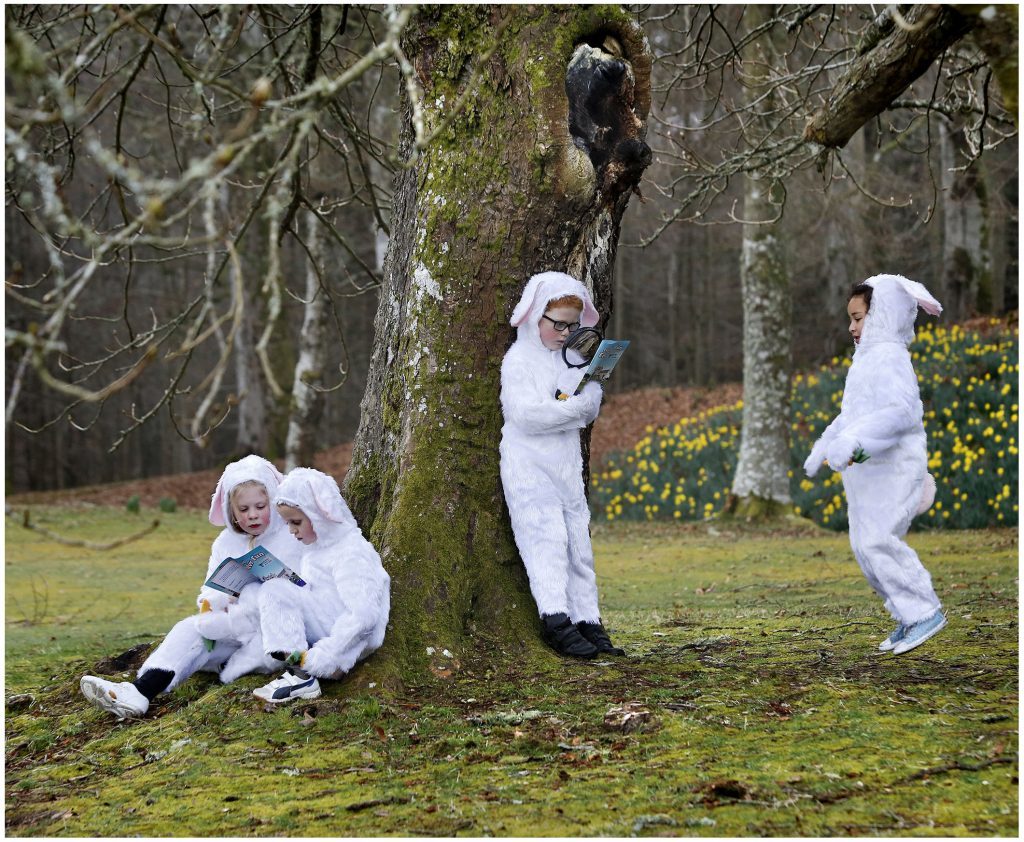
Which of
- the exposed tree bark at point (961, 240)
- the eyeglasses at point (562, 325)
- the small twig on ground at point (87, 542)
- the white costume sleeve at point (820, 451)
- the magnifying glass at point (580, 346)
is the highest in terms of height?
the exposed tree bark at point (961, 240)

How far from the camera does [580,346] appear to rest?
5.73 meters

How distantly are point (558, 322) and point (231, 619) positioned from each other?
2.09 m

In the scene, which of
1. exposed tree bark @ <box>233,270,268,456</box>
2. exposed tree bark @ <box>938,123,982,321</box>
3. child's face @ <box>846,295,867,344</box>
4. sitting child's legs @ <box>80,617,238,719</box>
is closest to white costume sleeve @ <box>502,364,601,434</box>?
child's face @ <box>846,295,867,344</box>

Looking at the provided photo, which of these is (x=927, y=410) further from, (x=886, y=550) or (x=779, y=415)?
(x=886, y=550)

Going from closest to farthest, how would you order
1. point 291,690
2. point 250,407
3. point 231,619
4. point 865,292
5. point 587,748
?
point 587,748
point 291,690
point 231,619
point 865,292
point 250,407

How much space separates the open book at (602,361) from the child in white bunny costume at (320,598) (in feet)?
4.43

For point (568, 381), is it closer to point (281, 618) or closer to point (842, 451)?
point (842, 451)

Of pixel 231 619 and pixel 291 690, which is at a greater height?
pixel 231 619

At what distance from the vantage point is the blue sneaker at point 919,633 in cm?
555

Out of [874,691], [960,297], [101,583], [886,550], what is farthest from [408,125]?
[960,297]

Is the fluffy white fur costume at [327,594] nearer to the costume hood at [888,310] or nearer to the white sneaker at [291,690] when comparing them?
the white sneaker at [291,690]

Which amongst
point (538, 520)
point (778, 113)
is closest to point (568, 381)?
point (538, 520)

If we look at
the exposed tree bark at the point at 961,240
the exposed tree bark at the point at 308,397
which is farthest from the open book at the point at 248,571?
the exposed tree bark at the point at 961,240

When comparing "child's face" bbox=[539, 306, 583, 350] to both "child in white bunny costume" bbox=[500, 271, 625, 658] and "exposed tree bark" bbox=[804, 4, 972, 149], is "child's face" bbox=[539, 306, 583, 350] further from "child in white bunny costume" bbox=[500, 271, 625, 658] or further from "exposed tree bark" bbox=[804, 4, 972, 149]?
"exposed tree bark" bbox=[804, 4, 972, 149]
